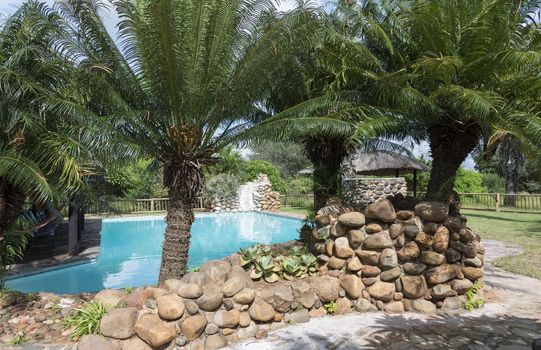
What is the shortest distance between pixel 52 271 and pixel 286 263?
6.91 meters

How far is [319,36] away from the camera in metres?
6.84

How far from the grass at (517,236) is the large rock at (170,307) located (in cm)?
698

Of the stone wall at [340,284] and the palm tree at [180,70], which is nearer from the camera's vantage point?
the stone wall at [340,284]

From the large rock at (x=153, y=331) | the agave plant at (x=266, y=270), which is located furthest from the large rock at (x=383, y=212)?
the large rock at (x=153, y=331)

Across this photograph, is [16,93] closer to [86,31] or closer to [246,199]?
[86,31]

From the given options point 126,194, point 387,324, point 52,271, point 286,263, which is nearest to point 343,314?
point 387,324

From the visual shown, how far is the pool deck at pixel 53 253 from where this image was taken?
10.1 metres

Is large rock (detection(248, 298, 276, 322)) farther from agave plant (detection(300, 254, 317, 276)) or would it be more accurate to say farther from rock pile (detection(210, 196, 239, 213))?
rock pile (detection(210, 196, 239, 213))

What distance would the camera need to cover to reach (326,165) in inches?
360

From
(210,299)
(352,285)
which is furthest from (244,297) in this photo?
(352,285)

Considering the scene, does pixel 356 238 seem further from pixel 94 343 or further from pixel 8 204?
pixel 8 204

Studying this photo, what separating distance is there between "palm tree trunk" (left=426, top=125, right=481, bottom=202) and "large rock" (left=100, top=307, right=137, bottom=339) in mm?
5392

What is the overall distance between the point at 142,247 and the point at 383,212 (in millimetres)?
11180

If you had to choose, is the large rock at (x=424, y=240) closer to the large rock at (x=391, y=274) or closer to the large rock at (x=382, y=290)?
the large rock at (x=391, y=274)
